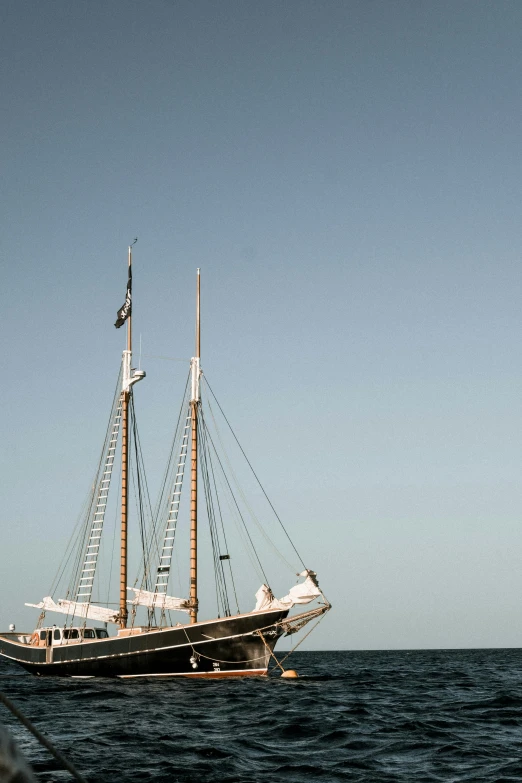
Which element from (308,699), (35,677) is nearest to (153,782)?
(308,699)

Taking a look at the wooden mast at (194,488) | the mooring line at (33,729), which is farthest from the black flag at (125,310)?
the mooring line at (33,729)

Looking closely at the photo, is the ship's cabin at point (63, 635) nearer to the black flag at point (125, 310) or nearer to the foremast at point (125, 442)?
the foremast at point (125, 442)

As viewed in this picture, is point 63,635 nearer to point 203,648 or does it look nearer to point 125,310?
point 203,648

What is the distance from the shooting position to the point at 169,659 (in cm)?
4528

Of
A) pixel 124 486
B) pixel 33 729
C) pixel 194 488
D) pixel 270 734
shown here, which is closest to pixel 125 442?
pixel 124 486

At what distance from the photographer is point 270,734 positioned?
2367cm

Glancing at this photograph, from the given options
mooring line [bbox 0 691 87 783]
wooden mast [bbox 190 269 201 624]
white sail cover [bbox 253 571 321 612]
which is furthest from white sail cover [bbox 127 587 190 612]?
mooring line [bbox 0 691 87 783]

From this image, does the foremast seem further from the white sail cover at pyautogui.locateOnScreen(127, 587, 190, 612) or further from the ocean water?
the ocean water

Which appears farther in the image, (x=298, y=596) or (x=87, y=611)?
(x=87, y=611)

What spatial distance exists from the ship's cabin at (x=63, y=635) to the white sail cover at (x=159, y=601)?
3.80m

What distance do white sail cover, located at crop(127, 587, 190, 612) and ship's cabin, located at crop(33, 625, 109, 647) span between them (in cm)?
Result: 380

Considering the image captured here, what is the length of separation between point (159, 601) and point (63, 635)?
7314mm

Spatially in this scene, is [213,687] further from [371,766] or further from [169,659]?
[371,766]

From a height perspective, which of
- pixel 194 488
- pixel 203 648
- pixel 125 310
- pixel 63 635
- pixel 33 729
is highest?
pixel 125 310
